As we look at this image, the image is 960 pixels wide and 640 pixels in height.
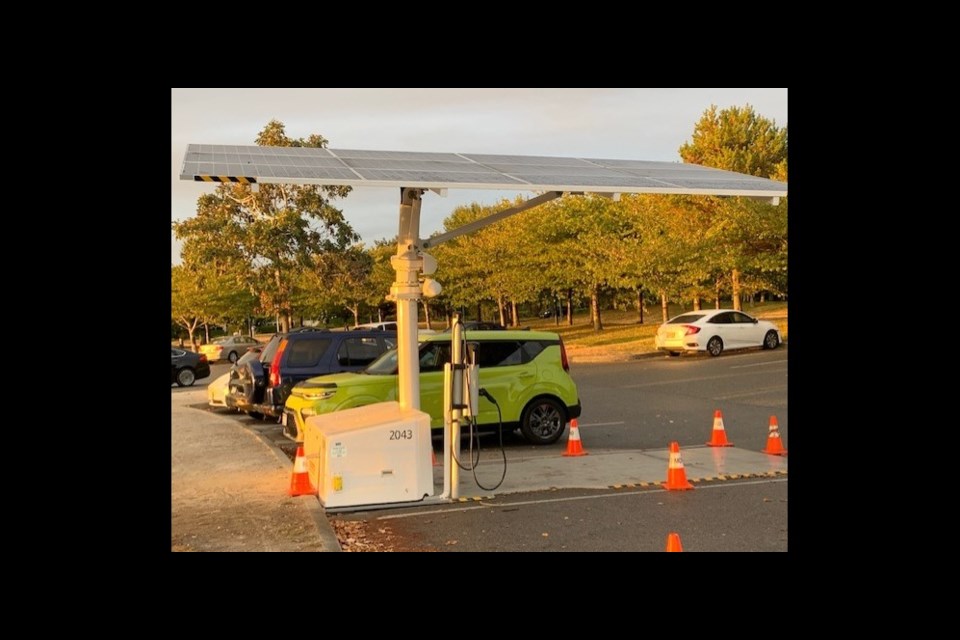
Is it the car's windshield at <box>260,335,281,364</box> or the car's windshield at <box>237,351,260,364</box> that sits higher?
the car's windshield at <box>260,335,281,364</box>

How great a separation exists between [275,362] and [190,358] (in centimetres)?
1547

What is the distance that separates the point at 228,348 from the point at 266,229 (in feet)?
37.1

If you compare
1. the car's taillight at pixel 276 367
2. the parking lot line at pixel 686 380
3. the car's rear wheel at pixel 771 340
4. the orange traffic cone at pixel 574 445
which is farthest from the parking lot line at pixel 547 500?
the car's rear wheel at pixel 771 340

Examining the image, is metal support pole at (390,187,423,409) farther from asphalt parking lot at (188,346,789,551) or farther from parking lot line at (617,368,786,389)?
parking lot line at (617,368,786,389)

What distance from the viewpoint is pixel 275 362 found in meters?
15.4

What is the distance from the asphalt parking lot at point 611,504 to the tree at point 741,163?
20071mm

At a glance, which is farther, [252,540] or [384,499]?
[384,499]

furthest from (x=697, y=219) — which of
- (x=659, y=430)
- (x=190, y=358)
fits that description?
(x=659, y=430)

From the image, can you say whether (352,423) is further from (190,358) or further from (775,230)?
(775,230)

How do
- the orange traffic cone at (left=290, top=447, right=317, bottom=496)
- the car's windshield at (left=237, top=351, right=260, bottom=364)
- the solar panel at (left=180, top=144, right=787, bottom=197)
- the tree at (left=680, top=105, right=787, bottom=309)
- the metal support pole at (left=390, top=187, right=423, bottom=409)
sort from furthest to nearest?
the tree at (left=680, top=105, right=787, bottom=309)
the car's windshield at (left=237, top=351, right=260, bottom=364)
the orange traffic cone at (left=290, top=447, right=317, bottom=496)
the metal support pole at (left=390, top=187, right=423, bottom=409)
the solar panel at (left=180, top=144, right=787, bottom=197)

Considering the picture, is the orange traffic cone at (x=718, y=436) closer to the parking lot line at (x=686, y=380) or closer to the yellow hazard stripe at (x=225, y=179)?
the yellow hazard stripe at (x=225, y=179)

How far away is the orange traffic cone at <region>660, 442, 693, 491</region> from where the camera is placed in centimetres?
973

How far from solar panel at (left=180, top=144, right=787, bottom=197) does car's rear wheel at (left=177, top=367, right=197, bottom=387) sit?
19502 millimetres

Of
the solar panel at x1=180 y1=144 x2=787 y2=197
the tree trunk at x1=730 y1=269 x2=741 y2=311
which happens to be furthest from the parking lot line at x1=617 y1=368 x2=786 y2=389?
the tree trunk at x1=730 y1=269 x2=741 y2=311
